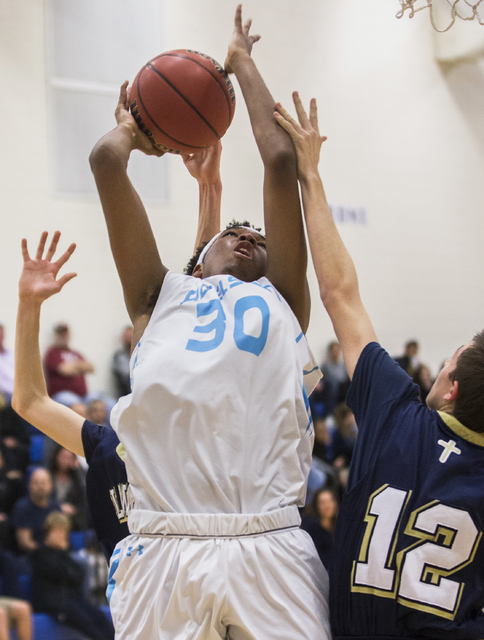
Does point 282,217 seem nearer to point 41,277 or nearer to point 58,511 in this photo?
point 41,277

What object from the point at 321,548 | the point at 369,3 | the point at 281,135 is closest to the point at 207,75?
the point at 281,135

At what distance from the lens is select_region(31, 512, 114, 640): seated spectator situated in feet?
17.7

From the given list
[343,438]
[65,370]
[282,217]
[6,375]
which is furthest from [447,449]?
[343,438]

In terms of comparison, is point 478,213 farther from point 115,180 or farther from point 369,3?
point 115,180

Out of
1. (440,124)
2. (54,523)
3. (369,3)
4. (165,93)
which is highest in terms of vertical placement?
(369,3)

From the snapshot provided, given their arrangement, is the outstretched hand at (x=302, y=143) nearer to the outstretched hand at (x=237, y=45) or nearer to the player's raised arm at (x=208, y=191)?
the outstretched hand at (x=237, y=45)

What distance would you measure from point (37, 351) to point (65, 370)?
4367 mm

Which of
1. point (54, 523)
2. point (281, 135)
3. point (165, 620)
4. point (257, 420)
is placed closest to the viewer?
point (165, 620)

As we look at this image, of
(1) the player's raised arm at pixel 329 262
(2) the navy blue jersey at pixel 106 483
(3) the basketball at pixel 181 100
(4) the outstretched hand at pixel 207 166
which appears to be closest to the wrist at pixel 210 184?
(4) the outstretched hand at pixel 207 166

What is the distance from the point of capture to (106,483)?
9.95 ft

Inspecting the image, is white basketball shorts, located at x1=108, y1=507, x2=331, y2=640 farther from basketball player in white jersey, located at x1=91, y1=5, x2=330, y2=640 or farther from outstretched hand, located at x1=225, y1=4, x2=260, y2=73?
outstretched hand, located at x1=225, y1=4, x2=260, y2=73

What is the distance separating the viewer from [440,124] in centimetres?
1038

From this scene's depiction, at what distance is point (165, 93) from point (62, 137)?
5706 mm

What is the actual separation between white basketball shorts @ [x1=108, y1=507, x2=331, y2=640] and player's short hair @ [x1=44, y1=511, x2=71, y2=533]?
4.10 metres
